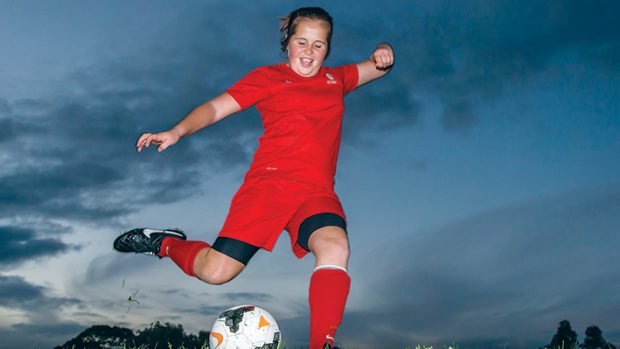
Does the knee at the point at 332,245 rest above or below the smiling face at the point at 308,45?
below

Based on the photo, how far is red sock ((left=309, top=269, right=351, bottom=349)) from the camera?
5.31m

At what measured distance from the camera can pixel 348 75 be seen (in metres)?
7.31

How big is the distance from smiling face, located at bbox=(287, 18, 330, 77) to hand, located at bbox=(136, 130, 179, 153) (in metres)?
1.51

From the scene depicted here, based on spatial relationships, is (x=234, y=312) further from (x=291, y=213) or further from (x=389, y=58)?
(x=389, y=58)

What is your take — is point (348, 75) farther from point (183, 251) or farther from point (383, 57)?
point (183, 251)

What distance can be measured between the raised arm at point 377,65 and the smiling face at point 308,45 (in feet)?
2.49

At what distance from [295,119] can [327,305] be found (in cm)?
198

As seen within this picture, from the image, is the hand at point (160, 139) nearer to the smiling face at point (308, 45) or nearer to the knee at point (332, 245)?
the smiling face at point (308, 45)

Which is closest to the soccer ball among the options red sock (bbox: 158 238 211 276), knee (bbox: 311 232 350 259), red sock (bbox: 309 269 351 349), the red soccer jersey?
red sock (bbox: 158 238 211 276)

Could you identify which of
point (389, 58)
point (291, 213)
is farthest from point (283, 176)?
point (389, 58)

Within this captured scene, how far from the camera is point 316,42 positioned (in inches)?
256

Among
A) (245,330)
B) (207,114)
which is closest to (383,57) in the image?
(207,114)

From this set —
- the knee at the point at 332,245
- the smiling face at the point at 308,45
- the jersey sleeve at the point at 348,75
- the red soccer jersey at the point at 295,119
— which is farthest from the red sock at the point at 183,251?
the jersey sleeve at the point at 348,75

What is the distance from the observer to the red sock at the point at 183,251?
6910mm
